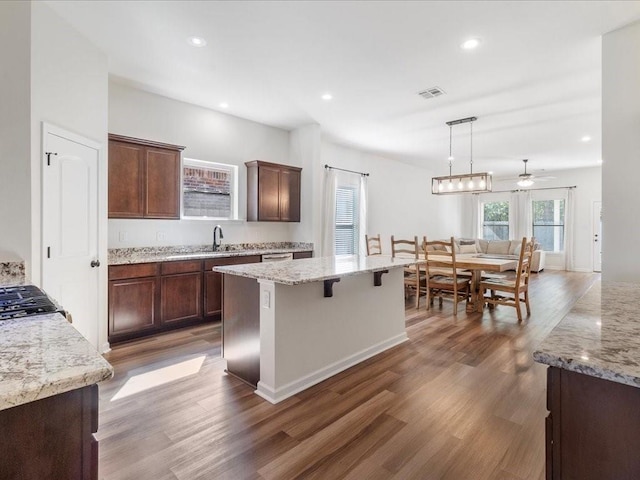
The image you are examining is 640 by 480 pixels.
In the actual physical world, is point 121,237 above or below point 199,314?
above

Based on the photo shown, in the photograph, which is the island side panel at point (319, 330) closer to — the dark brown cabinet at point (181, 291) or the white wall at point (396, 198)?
the dark brown cabinet at point (181, 291)

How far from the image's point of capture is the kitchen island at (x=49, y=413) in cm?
74

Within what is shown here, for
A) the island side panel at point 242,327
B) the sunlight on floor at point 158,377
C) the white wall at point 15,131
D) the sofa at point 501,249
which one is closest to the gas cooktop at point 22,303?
the white wall at point 15,131

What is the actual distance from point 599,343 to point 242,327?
7.75ft

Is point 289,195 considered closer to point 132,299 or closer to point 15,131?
point 132,299

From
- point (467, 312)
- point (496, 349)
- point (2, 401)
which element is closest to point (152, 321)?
point (2, 401)

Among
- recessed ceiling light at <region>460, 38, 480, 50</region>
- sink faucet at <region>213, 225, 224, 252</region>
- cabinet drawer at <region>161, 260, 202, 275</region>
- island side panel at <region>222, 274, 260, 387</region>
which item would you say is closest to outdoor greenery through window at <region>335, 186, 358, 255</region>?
sink faucet at <region>213, 225, 224, 252</region>

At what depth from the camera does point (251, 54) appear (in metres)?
3.28

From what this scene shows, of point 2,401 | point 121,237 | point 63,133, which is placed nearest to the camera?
point 2,401

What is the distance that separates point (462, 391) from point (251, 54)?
11.6ft

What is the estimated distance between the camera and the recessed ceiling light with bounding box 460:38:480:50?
9.72 ft

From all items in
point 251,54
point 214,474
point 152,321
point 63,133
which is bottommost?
point 214,474

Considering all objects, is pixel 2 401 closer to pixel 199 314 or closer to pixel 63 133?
pixel 63 133

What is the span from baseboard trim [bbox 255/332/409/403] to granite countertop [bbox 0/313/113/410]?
156 centimetres
